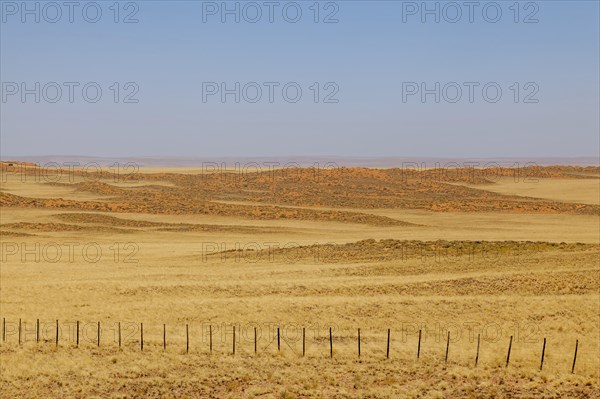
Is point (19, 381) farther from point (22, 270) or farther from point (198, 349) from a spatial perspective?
point (22, 270)

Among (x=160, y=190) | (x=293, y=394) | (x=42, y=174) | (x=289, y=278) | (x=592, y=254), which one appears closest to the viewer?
(x=293, y=394)

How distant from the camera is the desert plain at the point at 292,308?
25.3 meters

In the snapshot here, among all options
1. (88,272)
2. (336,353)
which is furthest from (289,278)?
(336,353)

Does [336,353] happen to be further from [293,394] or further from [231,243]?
[231,243]

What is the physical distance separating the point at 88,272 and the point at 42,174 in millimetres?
95918

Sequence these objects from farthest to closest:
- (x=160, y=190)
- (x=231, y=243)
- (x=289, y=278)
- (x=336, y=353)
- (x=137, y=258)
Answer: (x=160, y=190) < (x=231, y=243) < (x=137, y=258) < (x=289, y=278) < (x=336, y=353)

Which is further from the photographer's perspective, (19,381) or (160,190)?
(160,190)

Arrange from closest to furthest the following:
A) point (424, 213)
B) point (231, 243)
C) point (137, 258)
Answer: point (137, 258)
point (231, 243)
point (424, 213)

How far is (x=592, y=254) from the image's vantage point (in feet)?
159

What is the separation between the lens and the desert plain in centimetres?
2533

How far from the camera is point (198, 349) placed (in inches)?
1130

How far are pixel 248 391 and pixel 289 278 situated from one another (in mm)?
20040

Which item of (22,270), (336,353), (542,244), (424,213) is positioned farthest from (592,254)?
(424,213)

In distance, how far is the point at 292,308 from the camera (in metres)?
36.3
